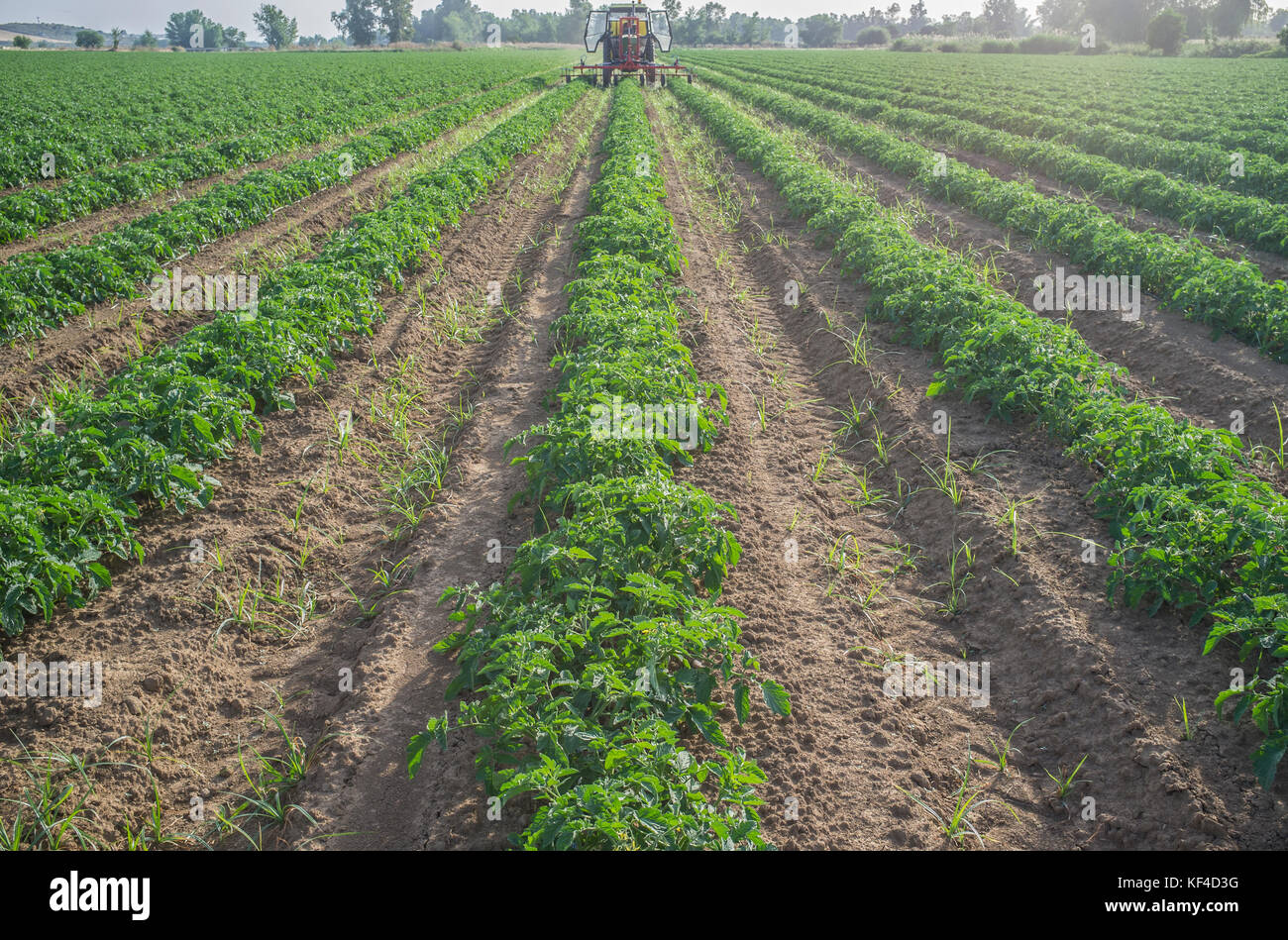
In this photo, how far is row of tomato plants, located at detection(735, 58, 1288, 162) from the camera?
1767 centimetres

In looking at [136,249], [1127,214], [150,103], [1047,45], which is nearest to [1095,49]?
[1047,45]

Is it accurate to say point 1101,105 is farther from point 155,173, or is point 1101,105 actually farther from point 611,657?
point 611,657

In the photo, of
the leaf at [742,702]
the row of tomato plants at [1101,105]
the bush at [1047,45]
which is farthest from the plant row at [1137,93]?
the bush at [1047,45]

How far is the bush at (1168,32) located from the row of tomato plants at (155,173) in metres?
68.6

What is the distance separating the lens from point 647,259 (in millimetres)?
9430

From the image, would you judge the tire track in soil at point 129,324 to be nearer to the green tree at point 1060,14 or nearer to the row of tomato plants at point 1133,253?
the row of tomato plants at point 1133,253

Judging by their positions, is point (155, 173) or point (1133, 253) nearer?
point (1133, 253)

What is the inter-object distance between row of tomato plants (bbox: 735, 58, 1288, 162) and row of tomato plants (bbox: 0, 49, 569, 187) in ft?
67.6

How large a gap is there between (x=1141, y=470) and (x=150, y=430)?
665cm

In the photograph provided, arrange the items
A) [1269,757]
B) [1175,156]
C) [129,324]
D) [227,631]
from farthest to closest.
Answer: [1175,156]
[129,324]
[227,631]
[1269,757]

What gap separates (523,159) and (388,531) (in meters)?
14.6

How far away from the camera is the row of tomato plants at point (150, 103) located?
54.3ft

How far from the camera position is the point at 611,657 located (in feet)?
11.3

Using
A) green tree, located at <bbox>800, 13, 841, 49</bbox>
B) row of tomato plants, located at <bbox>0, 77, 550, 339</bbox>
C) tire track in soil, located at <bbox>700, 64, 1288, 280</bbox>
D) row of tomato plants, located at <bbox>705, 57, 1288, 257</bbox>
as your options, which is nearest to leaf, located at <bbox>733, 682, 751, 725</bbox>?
row of tomato plants, located at <bbox>0, 77, 550, 339</bbox>
